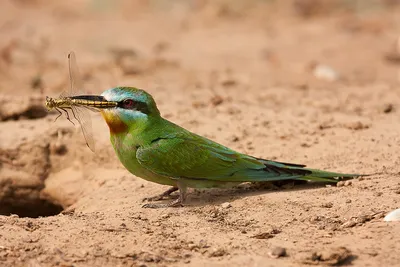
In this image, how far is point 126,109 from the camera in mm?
4555

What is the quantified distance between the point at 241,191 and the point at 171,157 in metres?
0.54

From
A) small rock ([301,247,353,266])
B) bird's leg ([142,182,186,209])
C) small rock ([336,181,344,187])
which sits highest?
small rock ([336,181,344,187])

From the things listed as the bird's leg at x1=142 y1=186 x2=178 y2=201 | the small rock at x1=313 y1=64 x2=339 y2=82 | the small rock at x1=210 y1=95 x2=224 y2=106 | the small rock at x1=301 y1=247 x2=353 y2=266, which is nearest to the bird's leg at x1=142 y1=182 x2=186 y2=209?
the bird's leg at x1=142 y1=186 x2=178 y2=201

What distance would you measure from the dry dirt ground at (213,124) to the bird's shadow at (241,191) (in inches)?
0.8

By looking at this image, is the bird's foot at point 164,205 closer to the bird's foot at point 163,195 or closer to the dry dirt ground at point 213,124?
the dry dirt ground at point 213,124

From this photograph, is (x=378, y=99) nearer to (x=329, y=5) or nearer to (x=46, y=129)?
(x=46, y=129)

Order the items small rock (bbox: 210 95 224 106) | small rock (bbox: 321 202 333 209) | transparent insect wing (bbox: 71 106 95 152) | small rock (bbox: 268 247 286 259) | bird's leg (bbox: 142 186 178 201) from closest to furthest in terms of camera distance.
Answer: small rock (bbox: 268 247 286 259) → small rock (bbox: 321 202 333 209) → transparent insect wing (bbox: 71 106 95 152) → bird's leg (bbox: 142 186 178 201) → small rock (bbox: 210 95 224 106)

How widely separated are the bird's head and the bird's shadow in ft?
1.86

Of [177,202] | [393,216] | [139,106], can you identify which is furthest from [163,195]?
[393,216]

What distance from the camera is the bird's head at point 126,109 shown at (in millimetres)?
4543

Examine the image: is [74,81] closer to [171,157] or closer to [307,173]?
[171,157]

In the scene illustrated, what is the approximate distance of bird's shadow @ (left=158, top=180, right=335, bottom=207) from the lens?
15.3 ft

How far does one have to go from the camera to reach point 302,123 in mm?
5848

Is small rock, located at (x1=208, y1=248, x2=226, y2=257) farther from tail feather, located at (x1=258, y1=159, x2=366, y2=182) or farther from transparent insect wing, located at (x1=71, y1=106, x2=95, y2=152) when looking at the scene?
transparent insect wing, located at (x1=71, y1=106, x2=95, y2=152)
